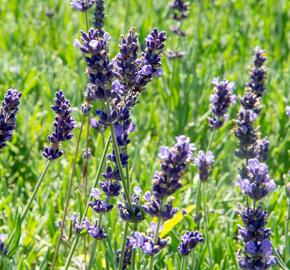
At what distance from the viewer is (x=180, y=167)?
2.25 meters

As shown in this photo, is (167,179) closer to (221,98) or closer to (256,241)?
(256,241)

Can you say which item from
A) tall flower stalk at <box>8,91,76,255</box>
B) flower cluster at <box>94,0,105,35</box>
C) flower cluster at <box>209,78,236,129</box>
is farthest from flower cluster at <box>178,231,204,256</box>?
flower cluster at <box>94,0,105,35</box>

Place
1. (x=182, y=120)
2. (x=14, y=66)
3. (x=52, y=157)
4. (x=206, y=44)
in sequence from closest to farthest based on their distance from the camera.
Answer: (x=52, y=157), (x=182, y=120), (x=14, y=66), (x=206, y=44)

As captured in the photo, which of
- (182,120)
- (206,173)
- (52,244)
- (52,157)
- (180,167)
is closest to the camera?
(180,167)

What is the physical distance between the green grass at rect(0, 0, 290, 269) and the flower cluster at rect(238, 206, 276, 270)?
769 mm

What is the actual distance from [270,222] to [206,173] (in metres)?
0.65

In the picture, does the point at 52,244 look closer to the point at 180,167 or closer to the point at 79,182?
the point at 79,182

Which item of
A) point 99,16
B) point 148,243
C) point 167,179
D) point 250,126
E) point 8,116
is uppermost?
point 99,16

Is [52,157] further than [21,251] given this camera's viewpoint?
No

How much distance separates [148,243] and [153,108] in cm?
270

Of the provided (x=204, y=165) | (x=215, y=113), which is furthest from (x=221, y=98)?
(x=204, y=165)

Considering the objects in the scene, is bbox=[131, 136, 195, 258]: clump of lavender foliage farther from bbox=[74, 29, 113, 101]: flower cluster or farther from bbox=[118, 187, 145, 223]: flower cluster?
bbox=[74, 29, 113, 101]: flower cluster

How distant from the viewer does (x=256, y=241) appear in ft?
7.75

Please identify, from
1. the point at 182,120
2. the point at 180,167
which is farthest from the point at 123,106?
the point at 182,120
